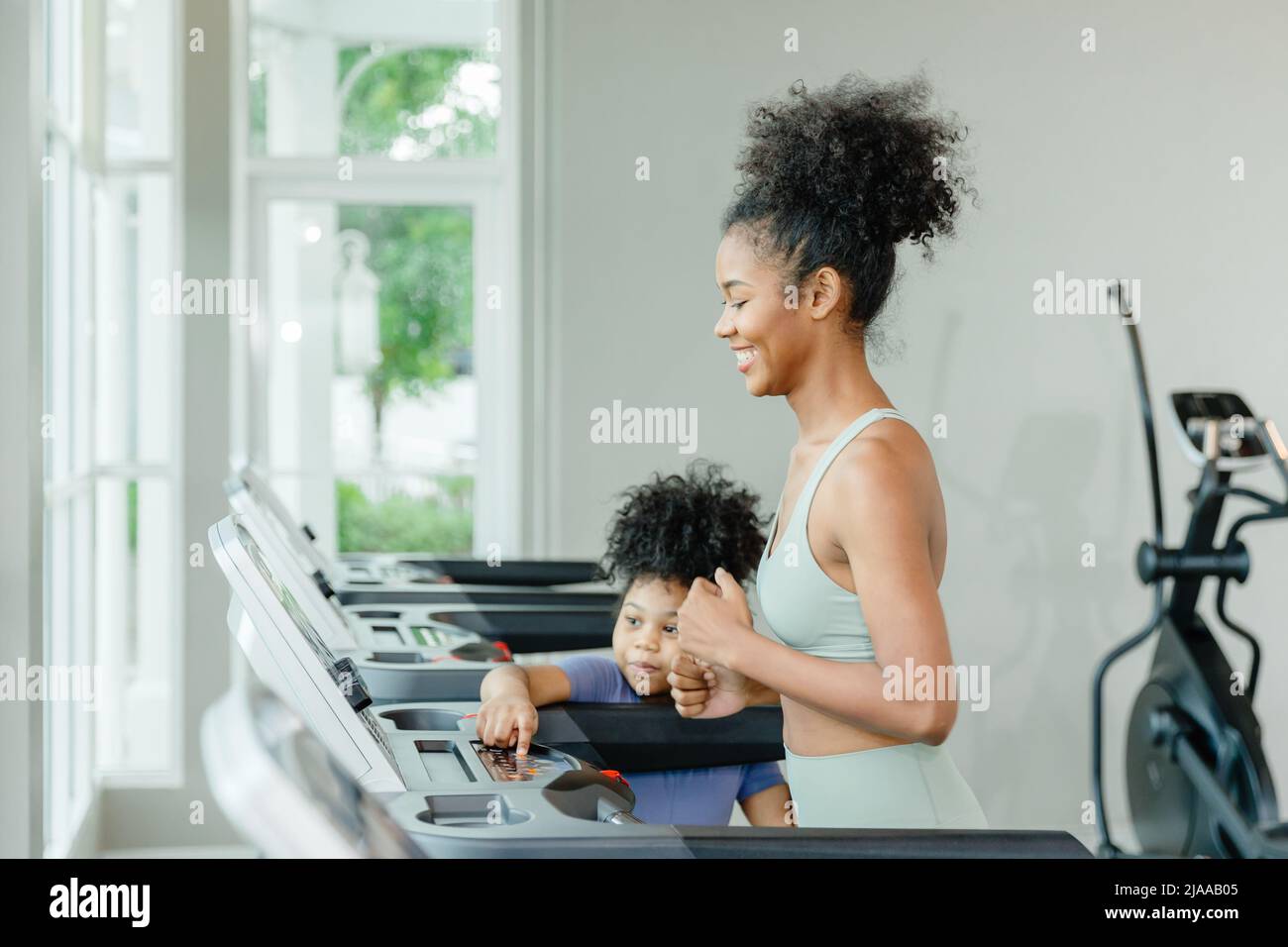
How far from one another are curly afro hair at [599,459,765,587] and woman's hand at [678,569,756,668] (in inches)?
25.6

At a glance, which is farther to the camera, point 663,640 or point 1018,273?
point 1018,273

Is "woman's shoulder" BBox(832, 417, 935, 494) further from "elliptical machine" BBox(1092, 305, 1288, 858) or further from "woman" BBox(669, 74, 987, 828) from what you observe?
"elliptical machine" BBox(1092, 305, 1288, 858)

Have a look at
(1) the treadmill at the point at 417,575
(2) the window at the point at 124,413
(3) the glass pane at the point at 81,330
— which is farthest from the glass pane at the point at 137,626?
(1) the treadmill at the point at 417,575

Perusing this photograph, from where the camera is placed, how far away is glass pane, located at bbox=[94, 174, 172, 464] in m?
3.76

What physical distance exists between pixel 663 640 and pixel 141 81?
281 centimetres

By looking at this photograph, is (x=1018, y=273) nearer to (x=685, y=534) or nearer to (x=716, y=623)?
(x=685, y=534)

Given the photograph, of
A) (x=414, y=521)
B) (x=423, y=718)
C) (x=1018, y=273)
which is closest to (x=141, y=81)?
(x=414, y=521)

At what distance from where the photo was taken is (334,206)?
3.96 m

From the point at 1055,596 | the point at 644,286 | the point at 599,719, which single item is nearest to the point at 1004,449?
the point at 1055,596

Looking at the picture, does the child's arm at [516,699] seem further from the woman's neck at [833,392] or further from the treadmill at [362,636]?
the woman's neck at [833,392]

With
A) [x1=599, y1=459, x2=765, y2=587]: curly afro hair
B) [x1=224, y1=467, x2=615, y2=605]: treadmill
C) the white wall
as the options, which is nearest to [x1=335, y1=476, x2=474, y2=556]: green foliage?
the white wall

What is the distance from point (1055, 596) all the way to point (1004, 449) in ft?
1.37

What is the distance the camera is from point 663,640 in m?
1.93

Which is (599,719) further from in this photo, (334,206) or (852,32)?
(334,206)
